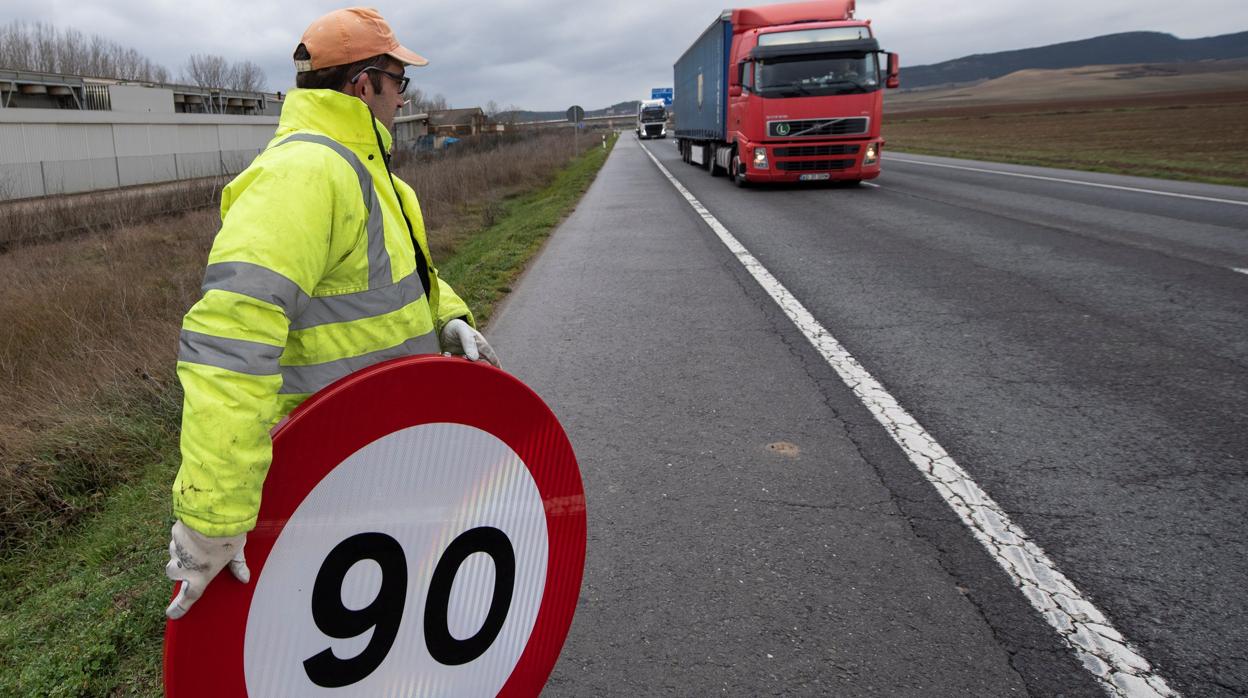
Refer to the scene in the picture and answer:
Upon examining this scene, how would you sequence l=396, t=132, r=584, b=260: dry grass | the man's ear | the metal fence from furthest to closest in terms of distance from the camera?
the metal fence → l=396, t=132, r=584, b=260: dry grass → the man's ear

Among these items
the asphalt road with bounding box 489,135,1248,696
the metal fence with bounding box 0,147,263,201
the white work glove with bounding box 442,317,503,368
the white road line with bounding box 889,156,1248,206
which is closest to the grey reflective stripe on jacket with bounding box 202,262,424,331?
the white work glove with bounding box 442,317,503,368

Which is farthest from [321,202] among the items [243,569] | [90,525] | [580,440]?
[90,525]

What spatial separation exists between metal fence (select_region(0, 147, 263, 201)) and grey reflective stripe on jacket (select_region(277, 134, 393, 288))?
24.4 meters

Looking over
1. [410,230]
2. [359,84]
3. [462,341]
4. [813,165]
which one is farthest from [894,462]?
[813,165]

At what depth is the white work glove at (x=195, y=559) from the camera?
140cm

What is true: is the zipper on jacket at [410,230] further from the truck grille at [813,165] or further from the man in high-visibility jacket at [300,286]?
the truck grille at [813,165]

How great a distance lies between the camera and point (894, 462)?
157 inches

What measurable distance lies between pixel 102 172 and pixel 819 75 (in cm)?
3274

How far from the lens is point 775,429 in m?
4.50

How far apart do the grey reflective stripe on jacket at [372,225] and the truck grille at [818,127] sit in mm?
15965

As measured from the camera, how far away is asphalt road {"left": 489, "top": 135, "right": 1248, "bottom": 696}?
8.59 ft

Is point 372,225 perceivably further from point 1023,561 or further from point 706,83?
point 706,83

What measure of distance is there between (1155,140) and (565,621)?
3494 centimetres

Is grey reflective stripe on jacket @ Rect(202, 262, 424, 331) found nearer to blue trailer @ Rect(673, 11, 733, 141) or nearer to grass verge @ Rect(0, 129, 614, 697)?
grass verge @ Rect(0, 129, 614, 697)
